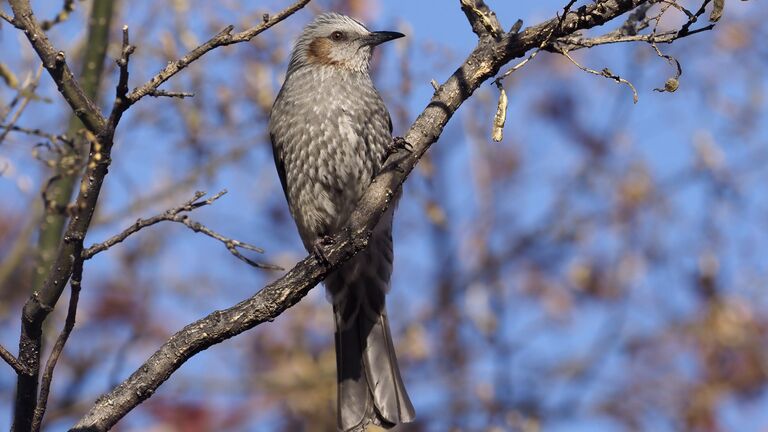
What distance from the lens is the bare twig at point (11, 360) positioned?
2.52 m

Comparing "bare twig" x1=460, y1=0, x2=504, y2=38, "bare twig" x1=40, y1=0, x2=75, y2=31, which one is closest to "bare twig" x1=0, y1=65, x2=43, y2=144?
"bare twig" x1=40, y1=0, x2=75, y2=31

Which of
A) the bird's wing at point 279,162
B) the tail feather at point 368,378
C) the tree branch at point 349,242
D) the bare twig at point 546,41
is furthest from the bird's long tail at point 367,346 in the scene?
the bare twig at point 546,41

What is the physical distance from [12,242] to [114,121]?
13.4 feet

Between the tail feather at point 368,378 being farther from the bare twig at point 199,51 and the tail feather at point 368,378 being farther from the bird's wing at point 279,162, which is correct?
the bare twig at point 199,51

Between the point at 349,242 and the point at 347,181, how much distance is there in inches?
58.4

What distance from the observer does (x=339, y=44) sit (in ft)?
17.4

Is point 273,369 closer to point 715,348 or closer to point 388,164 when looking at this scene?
point 715,348

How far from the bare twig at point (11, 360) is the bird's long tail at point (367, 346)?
7.06 feet

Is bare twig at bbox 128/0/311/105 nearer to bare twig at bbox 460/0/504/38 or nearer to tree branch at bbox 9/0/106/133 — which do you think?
tree branch at bbox 9/0/106/133

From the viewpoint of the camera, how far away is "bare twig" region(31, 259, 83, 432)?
8.46 feet

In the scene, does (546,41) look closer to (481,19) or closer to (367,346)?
(481,19)

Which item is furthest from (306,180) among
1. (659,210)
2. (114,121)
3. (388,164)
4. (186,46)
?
(659,210)

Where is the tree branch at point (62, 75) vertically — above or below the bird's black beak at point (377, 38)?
below

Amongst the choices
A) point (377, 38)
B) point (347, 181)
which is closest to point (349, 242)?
point (347, 181)
